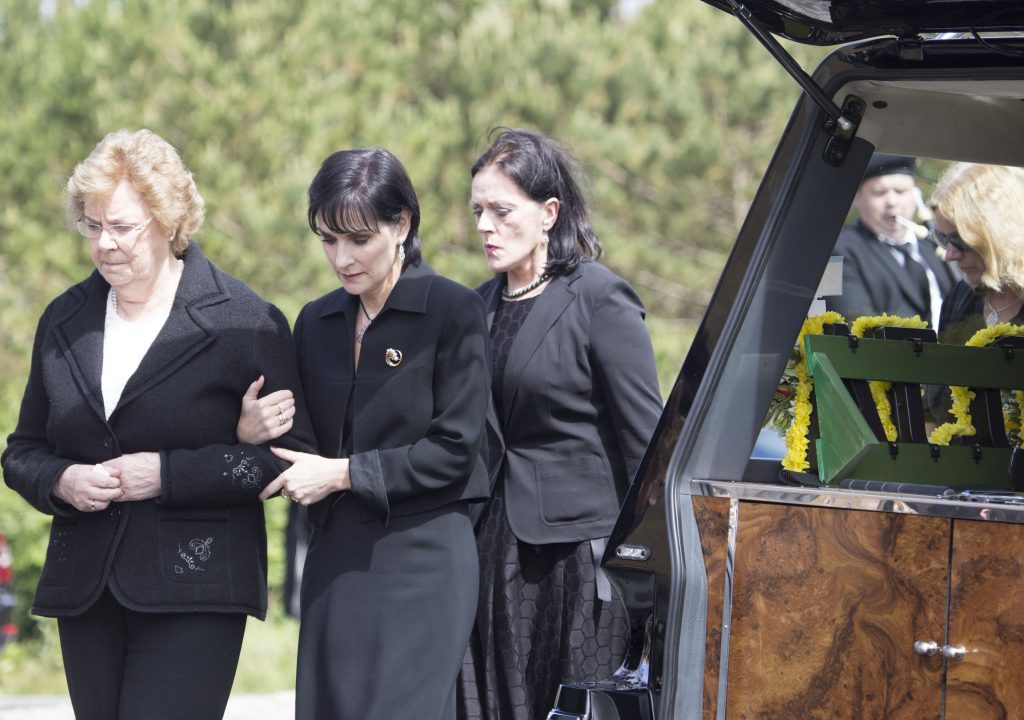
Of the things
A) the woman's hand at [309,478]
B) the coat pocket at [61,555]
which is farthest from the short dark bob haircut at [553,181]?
the coat pocket at [61,555]

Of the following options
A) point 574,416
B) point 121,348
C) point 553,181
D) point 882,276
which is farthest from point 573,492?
point 882,276

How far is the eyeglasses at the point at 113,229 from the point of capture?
3438 mm

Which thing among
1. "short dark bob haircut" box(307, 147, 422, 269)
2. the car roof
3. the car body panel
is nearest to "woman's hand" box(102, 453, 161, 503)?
"short dark bob haircut" box(307, 147, 422, 269)

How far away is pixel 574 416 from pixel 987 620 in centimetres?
178

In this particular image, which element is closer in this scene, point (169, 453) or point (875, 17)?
point (875, 17)

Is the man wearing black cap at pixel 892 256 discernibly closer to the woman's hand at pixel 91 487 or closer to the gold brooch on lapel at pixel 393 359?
the gold brooch on lapel at pixel 393 359

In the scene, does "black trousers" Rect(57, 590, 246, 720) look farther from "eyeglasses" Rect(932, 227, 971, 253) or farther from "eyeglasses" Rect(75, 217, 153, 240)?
"eyeglasses" Rect(932, 227, 971, 253)

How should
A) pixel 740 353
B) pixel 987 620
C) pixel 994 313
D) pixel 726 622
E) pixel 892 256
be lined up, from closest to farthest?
pixel 987 620 → pixel 726 622 → pixel 740 353 → pixel 994 313 → pixel 892 256

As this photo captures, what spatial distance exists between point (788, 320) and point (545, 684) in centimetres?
156

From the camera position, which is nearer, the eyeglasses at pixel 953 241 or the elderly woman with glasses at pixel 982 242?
the elderly woman with glasses at pixel 982 242

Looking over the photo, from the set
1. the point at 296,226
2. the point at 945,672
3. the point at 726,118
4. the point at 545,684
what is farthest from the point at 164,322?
the point at 726,118

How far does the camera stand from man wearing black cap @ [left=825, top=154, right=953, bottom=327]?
4211 millimetres

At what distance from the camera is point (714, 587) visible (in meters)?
2.65

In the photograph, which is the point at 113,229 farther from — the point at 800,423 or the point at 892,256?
the point at 892,256
